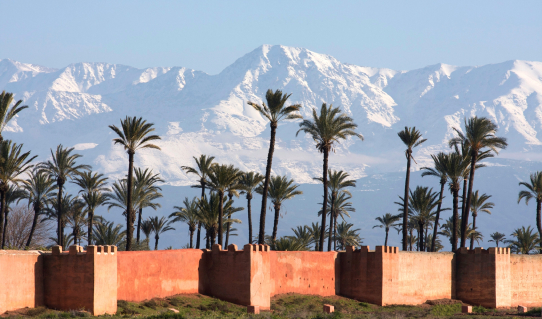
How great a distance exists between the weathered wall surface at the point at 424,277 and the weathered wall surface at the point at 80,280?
19.9 meters

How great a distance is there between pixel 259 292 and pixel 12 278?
13.1 metres

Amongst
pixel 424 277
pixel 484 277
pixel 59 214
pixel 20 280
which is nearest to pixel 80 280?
pixel 20 280

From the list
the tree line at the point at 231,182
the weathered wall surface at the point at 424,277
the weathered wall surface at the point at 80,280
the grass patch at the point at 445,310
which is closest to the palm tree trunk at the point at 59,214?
the tree line at the point at 231,182

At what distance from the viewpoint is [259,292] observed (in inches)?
1416

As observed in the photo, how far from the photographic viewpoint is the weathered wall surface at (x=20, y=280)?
26.6m

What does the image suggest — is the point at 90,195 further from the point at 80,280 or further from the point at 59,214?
the point at 80,280

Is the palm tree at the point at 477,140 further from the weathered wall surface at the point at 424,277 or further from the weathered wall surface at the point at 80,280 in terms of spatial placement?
the weathered wall surface at the point at 80,280

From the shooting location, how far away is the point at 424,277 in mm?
44969

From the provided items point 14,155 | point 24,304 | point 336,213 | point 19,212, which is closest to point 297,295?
point 24,304

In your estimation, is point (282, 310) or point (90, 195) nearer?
point (282, 310)

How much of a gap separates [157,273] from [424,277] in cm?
1939

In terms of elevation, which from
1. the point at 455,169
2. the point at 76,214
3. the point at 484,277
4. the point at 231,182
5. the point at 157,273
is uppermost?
the point at 455,169

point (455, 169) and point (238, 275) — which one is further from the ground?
point (455, 169)

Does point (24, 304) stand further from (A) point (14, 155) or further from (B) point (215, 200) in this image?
(B) point (215, 200)
